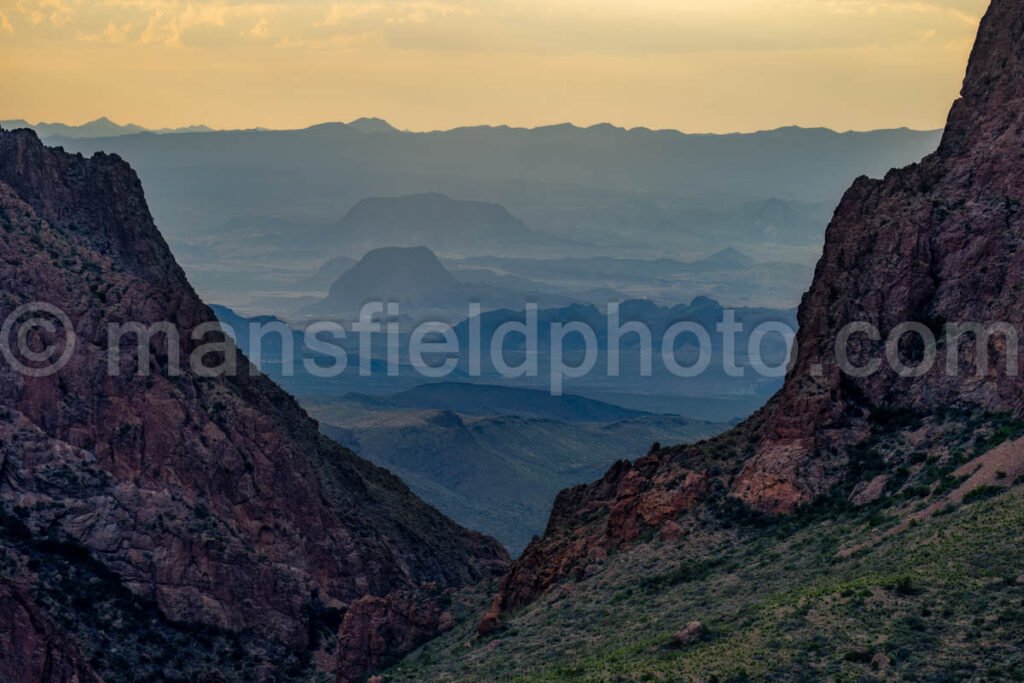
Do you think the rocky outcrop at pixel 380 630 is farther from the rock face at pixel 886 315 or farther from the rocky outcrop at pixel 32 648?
the rocky outcrop at pixel 32 648

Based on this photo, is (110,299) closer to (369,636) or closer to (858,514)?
(369,636)

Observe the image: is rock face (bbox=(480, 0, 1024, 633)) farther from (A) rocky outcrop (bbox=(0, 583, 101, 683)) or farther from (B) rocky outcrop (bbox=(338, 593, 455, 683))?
(A) rocky outcrop (bbox=(0, 583, 101, 683))

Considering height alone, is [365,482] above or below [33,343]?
below

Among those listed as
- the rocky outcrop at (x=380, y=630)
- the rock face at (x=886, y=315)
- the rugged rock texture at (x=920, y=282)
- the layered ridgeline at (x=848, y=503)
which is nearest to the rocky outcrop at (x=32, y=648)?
the rocky outcrop at (x=380, y=630)

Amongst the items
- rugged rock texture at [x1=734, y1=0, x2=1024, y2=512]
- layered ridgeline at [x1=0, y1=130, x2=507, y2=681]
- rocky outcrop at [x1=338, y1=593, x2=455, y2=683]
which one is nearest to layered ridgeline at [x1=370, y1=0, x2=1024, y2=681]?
rugged rock texture at [x1=734, y1=0, x2=1024, y2=512]

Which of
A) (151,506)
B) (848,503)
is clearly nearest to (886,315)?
(848,503)

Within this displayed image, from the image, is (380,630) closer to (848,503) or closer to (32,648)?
(32,648)

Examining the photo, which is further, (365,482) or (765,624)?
(365,482)

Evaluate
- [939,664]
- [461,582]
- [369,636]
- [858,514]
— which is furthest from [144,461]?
[939,664]
